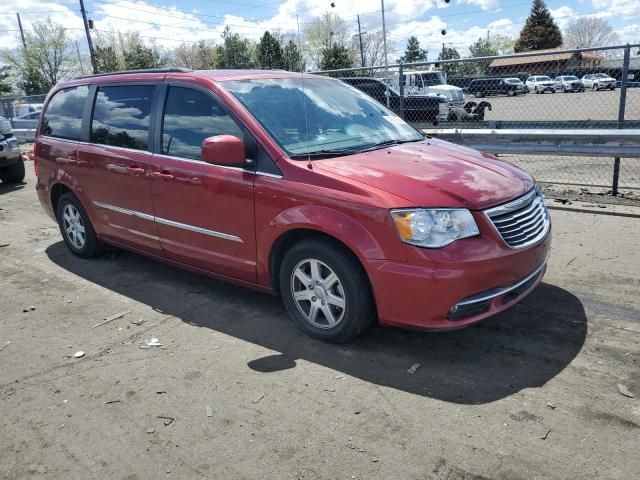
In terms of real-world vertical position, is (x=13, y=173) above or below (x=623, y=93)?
below

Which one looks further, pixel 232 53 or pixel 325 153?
pixel 232 53

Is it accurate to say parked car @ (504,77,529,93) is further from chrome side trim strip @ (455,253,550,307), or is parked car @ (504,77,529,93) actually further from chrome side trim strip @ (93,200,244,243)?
chrome side trim strip @ (93,200,244,243)

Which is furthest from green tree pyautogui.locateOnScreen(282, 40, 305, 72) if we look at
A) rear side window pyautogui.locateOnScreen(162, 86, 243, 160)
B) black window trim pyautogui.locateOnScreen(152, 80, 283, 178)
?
rear side window pyautogui.locateOnScreen(162, 86, 243, 160)

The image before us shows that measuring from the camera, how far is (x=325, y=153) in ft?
12.9

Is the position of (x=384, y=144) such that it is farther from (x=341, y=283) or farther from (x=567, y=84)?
(x=567, y=84)

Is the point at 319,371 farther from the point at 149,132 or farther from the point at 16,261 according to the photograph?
the point at 16,261

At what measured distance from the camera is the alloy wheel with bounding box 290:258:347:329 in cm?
367

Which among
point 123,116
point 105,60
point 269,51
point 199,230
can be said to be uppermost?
point 269,51

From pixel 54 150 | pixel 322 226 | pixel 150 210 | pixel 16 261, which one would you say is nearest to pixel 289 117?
pixel 322 226

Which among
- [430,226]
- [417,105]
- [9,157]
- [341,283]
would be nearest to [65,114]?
[341,283]

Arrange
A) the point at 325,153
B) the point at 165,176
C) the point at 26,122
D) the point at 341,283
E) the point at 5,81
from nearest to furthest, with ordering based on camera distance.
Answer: the point at 341,283, the point at 325,153, the point at 165,176, the point at 26,122, the point at 5,81

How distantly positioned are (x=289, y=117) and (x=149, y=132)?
4.22ft

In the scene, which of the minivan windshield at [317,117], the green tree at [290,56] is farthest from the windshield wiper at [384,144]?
the green tree at [290,56]

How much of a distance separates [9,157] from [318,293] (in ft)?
29.0
